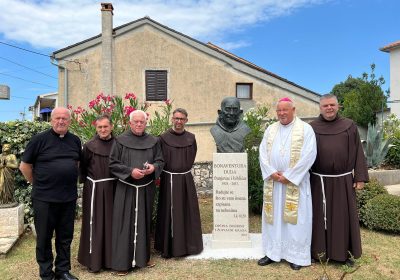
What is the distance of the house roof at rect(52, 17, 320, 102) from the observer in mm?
14336

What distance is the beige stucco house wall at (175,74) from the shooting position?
1445 centimetres

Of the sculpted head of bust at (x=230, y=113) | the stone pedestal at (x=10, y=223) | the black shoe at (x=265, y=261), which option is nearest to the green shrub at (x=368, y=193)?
the black shoe at (x=265, y=261)

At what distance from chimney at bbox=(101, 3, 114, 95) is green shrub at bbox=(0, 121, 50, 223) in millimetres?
7126

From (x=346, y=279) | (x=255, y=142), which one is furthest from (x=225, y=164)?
(x=255, y=142)

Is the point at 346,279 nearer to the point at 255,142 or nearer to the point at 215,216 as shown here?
the point at 215,216

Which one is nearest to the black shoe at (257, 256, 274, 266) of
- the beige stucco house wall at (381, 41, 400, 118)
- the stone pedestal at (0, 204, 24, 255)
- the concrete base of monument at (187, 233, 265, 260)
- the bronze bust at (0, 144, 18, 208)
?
the concrete base of monument at (187, 233, 265, 260)

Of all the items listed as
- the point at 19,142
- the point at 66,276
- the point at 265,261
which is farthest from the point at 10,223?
the point at 265,261

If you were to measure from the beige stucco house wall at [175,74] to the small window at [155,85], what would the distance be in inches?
7.8

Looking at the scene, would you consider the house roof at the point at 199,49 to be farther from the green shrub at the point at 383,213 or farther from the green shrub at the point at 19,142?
the green shrub at the point at 383,213

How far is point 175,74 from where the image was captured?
49.5 ft

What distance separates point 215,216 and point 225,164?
0.82 m

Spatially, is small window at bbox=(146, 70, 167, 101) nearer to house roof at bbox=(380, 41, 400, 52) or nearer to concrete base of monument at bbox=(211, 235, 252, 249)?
concrete base of monument at bbox=(211, 235, 252, 249)

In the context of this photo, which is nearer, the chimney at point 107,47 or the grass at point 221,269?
the grass at point 221,269

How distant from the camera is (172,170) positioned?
5.29 metres
